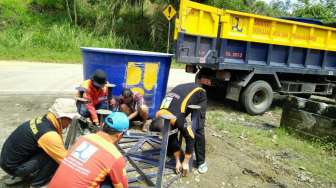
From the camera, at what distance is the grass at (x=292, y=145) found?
500cm

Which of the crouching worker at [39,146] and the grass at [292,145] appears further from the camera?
the grass at [292,145]

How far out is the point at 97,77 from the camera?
5242 mm

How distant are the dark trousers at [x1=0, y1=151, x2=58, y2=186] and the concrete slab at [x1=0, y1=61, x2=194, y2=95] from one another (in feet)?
16.1

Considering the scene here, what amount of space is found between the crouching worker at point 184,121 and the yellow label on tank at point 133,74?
5.31 ft

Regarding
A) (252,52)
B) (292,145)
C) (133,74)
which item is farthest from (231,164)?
(252,52)

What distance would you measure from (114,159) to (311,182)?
3091 millimetres

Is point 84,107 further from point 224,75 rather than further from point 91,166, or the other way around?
point 224,75

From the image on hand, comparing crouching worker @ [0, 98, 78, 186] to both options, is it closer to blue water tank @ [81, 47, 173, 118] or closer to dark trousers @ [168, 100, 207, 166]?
dark trousers @ [168, 100, 207, 166]

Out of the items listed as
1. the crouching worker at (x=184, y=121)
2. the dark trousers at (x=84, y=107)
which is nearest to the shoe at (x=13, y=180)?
the dark trousers at (x=84, y=107)

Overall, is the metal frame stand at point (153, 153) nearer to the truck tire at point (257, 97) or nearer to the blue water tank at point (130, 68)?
the blue water tank at point (130, 68)

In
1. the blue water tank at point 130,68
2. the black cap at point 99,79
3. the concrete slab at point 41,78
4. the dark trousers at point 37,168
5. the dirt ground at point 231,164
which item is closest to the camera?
the dark trousers at point 37,168

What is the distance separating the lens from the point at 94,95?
18.1ft

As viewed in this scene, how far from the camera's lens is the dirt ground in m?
4.40

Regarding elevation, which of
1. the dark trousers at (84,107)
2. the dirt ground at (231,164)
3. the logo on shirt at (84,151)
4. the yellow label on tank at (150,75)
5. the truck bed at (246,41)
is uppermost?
the truck bed at (246,41)
